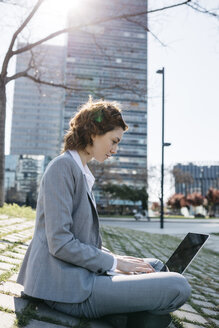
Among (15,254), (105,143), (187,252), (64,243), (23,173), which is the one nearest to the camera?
(64,243)

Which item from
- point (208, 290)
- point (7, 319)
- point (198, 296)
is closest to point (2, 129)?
point (208, 290)

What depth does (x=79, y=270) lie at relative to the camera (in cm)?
168

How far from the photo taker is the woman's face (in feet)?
6.51

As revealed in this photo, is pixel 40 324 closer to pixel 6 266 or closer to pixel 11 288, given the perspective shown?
pixel 11 288

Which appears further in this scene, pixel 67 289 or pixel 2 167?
pixel 2 167

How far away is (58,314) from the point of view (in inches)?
72.9

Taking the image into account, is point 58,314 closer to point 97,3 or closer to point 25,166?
point 97,3

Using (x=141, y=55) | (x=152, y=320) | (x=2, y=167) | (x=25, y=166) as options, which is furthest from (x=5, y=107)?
(x=141, y=55)

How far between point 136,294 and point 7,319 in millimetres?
778

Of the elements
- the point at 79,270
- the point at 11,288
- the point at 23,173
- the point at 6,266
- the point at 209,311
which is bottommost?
the point at 23,173

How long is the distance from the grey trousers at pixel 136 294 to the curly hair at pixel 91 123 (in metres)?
0.83

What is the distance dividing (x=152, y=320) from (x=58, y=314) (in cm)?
57

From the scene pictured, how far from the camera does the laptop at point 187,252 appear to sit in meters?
2.23

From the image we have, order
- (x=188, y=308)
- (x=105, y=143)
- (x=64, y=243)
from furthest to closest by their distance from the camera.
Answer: (x=188, y=308), (x=105, y=143), (x=64, y=243)
